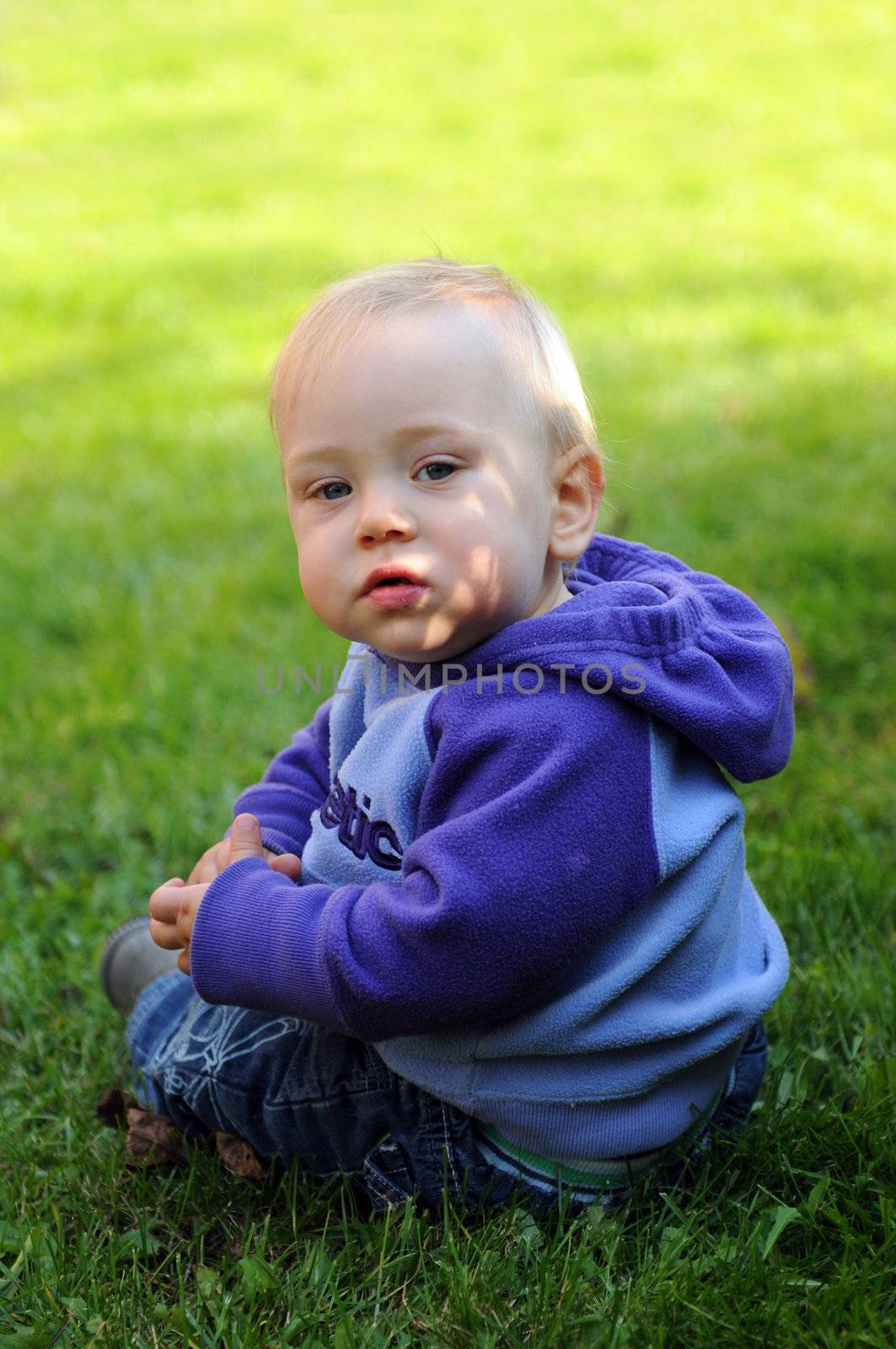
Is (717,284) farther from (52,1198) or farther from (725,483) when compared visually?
A: (52,1198)

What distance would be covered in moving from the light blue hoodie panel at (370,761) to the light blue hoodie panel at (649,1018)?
0.25 meters

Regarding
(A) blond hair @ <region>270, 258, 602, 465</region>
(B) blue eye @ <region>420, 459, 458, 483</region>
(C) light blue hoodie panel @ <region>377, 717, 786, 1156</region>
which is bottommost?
(C) light blue hoodie panel @ <region>377, 717, 786, 1156</region>

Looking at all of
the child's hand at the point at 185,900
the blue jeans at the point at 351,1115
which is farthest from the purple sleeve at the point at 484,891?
the blue jeans at the point at 351,1115

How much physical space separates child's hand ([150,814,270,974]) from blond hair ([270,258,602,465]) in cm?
53

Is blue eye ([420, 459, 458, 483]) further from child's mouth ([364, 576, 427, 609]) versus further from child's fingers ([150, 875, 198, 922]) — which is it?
child's fingers ([150, 875, 198, 922])

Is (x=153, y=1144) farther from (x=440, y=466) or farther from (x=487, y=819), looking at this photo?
(x=440, y=466)

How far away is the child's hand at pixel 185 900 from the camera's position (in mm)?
1804

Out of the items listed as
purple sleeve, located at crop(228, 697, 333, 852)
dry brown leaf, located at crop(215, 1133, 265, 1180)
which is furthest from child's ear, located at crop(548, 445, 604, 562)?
dry brown leaf, located at crop(215, 1133, 265, 1180)

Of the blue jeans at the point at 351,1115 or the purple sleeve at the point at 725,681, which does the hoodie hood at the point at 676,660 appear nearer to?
the purple sleeve at the point at 725,681

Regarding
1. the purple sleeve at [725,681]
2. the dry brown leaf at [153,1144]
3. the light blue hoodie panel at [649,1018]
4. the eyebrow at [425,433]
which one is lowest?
the dry brown leaf at [153,1144]

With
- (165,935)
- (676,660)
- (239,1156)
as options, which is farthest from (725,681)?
(239,1156)

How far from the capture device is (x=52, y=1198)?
196cm

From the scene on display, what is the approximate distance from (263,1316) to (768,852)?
4.39 ft

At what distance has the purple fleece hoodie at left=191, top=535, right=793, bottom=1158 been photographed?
159 centimetres
